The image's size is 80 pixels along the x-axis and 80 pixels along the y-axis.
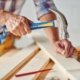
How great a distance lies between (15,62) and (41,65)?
3.9 inches

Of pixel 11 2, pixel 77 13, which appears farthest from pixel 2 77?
pixel 77 13

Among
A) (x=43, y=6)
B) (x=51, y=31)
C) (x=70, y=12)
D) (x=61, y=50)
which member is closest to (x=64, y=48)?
(x=61, y=50)

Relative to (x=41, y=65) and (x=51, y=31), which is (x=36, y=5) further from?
(x=41, y=65)

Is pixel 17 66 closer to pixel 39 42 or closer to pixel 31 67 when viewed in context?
pixel 31 67

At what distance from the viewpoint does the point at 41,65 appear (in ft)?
2.64

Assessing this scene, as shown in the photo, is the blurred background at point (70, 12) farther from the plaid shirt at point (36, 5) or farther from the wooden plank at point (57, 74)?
the wooden plank at point (57, 74)

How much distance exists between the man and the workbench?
0.04 meters

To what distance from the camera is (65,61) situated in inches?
32.0

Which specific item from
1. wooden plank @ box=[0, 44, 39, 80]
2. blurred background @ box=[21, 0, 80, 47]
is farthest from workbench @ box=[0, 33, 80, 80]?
blurred background @ box=[21, 0, 80, 47]

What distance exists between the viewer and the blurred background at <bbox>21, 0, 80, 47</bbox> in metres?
1.55

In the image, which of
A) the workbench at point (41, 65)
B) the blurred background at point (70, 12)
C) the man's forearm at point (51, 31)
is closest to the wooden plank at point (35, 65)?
the workbench at point (41, 65)

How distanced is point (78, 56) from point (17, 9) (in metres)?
0.43

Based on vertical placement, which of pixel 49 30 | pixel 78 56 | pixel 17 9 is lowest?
pixel 78 56

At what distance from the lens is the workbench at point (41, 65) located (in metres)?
0.70
